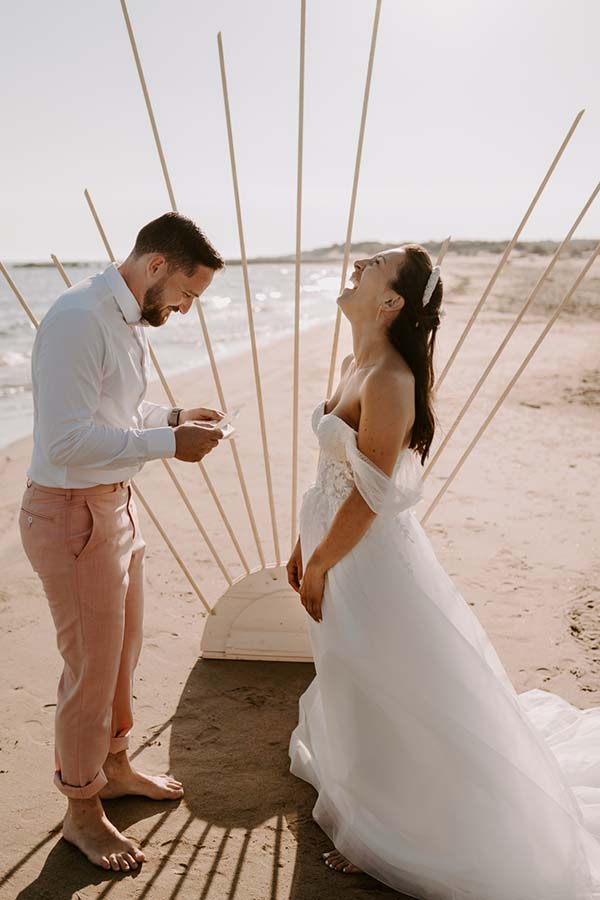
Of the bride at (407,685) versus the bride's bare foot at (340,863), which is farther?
the bride's bare foot at (340,863)

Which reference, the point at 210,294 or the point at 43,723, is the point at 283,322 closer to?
the point at 210,294

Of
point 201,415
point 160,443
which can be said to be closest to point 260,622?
point 201,415

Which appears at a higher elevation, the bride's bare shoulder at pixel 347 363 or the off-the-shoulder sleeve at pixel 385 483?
the bride's bare shoulder at pixel 347 363

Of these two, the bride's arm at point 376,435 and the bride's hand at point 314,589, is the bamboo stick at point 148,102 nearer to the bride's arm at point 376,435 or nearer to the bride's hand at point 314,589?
the bride's arm at point 376,435

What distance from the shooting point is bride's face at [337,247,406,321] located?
8.11 ft

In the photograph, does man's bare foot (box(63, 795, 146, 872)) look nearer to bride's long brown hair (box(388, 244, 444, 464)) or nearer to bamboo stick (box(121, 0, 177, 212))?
bride's long brown hair (box(388, 244, 444, 464))

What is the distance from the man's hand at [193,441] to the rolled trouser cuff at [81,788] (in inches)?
42.2

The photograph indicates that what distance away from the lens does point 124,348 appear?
92.0 inches

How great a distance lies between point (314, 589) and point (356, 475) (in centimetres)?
43

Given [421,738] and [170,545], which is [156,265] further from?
[421,738]

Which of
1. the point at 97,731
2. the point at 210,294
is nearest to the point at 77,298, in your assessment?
the point at 97,731

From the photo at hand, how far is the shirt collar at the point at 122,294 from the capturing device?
2311mm

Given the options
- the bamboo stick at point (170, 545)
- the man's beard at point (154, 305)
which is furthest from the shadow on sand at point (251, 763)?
the man's beard at point (154, 305)

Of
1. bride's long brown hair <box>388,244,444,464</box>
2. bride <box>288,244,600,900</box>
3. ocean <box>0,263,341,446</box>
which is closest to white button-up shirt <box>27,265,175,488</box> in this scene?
bride <box>288,244,600,900</box>
